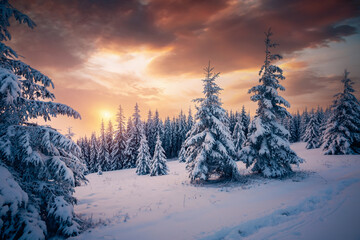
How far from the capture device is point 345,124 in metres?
24.7

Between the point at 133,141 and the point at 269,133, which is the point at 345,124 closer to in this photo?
the point at 269,133

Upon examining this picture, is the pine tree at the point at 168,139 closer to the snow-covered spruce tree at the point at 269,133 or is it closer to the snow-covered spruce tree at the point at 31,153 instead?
the snow-covered spruce tree at the point at 269,133

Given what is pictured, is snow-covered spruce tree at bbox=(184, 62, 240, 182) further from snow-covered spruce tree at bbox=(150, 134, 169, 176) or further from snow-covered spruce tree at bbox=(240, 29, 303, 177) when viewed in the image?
snow-covered spruce tree at bbox=(150, 134, 169, 176)

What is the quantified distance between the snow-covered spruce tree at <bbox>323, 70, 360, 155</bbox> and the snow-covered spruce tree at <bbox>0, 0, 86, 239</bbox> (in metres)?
34.1

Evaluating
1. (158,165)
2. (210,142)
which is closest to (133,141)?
(158,165)

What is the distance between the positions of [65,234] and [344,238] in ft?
31.4

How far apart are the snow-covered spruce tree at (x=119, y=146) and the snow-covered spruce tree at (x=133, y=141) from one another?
75.2 inches

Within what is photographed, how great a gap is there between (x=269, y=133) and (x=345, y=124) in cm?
1982

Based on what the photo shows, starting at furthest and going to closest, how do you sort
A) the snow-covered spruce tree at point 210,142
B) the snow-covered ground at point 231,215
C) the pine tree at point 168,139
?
1. the pine tree at point 168,139
2. the snow-covered spruce tree at point 210,142
3. the snow-covered ground at point 231,215

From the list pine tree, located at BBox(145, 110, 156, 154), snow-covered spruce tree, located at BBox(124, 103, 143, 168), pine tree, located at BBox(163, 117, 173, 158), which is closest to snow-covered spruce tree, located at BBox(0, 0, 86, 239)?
snow-covered spruce tree, located at BBox(124, 103, 143, 168)

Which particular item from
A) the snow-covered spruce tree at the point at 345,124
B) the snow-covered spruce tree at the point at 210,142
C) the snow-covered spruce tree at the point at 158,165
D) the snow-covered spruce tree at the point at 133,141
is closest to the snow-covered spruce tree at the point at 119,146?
the snow-covered spruce tree at the point at 133,141

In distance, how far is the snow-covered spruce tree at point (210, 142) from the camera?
14.0 metres

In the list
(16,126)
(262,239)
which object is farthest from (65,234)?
(262,239)

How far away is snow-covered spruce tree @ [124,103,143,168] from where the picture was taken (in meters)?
42.8
